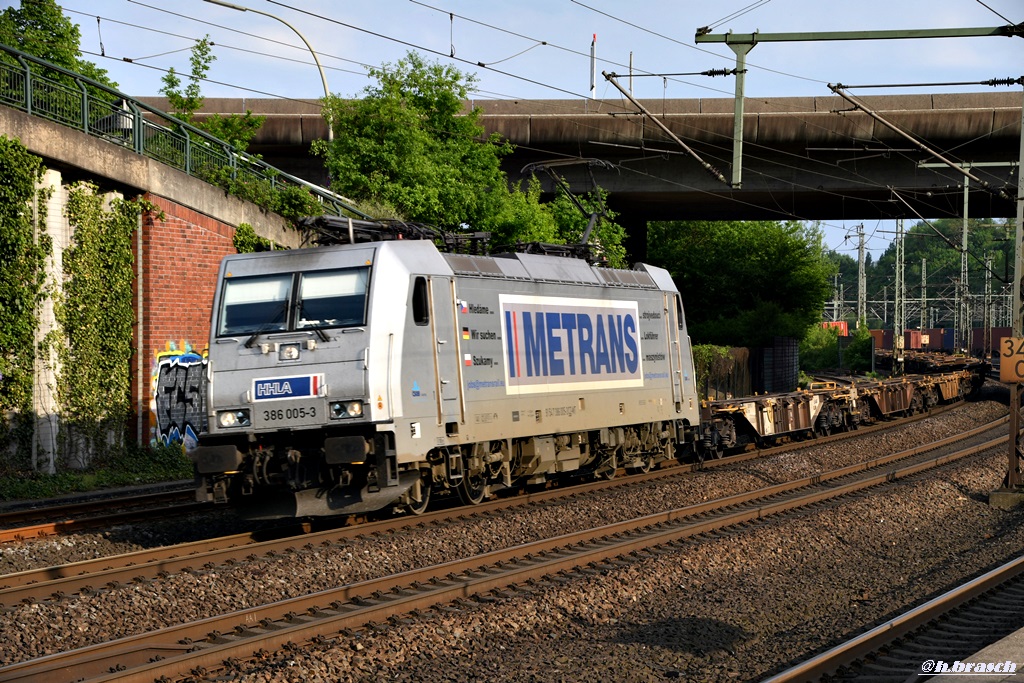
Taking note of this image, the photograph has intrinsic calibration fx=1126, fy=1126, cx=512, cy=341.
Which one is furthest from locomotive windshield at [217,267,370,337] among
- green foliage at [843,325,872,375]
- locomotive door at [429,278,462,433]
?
green foliage at [843,325,872,375]

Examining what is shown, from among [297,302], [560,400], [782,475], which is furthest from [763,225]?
[297,302]

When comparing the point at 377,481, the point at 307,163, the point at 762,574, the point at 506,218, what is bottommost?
the point at 762,574

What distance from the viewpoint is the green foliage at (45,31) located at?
2700cm

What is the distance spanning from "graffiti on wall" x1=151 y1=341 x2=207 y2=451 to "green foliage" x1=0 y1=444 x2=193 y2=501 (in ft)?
0.93

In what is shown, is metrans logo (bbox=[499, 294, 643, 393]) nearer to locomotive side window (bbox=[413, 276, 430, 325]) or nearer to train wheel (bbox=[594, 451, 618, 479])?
train wheel (bbox=[594, 451, 618, 479])

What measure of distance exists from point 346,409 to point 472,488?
121 inches

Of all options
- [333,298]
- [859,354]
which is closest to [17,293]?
[333,298]

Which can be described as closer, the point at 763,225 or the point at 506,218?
the point at 506,218

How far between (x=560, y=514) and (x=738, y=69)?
738cm

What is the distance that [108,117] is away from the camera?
20391 millimetres

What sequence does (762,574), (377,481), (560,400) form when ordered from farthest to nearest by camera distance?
1. (560,400)
2. (377,481)
3. (762,574)

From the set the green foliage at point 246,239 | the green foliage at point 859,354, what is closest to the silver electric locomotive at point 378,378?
the green foliage at point 246,239

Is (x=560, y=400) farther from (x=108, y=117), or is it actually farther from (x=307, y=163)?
(x=307, y=163)

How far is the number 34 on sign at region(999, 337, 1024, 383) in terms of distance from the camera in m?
16.1
